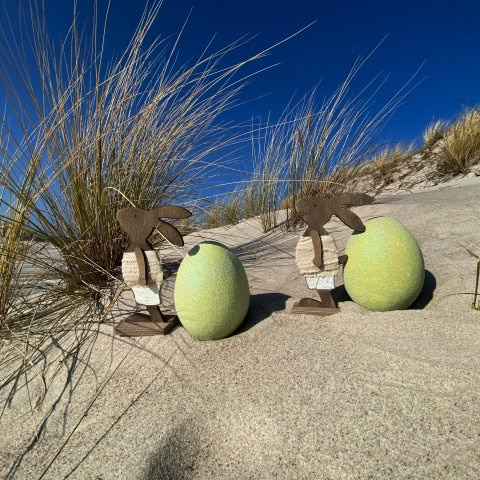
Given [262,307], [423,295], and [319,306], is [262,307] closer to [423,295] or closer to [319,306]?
[319,306]

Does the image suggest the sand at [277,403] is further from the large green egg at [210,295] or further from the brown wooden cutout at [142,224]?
the brown wooden cutout at [142,224]

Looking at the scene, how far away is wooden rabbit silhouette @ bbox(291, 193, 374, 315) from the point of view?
4.82 ft

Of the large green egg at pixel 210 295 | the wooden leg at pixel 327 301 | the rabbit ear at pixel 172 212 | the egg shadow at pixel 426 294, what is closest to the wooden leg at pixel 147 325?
the large green egg at pixel 210 295

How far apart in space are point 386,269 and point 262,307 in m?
0.57

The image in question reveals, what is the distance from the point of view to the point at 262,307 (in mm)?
1623

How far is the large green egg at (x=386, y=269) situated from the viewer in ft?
4.44

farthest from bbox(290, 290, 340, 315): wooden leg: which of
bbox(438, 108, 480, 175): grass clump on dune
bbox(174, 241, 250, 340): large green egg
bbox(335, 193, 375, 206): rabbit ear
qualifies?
bbox(438, 108, 480, 175): grass clump on dune

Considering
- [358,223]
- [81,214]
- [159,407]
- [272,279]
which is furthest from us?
[272,279]

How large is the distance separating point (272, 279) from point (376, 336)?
85cm

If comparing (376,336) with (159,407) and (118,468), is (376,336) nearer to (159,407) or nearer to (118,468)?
(159,407)

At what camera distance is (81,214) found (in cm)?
182

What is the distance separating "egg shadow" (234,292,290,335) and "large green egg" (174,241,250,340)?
0.10m

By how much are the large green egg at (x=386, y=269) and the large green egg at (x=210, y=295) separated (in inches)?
18.8

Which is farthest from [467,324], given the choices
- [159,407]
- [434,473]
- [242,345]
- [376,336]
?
[159,407]
